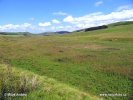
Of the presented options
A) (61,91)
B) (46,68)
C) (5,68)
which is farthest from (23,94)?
(46,68)

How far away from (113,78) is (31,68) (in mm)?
10290

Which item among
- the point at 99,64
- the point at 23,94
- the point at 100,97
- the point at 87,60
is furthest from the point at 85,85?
the point at 87,60

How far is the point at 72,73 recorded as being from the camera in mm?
28781

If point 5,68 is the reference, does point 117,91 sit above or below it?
below

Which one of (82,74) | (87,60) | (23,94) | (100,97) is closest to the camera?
(23,94)

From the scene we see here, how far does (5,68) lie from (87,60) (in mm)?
14352

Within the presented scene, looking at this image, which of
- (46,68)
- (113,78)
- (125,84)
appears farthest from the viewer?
(46,68)

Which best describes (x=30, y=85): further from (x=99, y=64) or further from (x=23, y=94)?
(x=99, y=64)

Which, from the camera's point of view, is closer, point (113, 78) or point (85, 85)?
point (85, 85)

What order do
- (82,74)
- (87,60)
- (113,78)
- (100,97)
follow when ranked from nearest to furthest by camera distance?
(100,97), (113,78), (82,74), (87,60)

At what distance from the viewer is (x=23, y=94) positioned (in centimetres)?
1920

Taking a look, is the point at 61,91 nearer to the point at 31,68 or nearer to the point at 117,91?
the point at 117,91

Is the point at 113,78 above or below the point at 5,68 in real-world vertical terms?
below

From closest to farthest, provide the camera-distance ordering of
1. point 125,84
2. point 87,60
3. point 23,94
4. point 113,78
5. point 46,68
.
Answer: point 23,94, point 125,84, point 113,78, point 46,68, point 87,60
